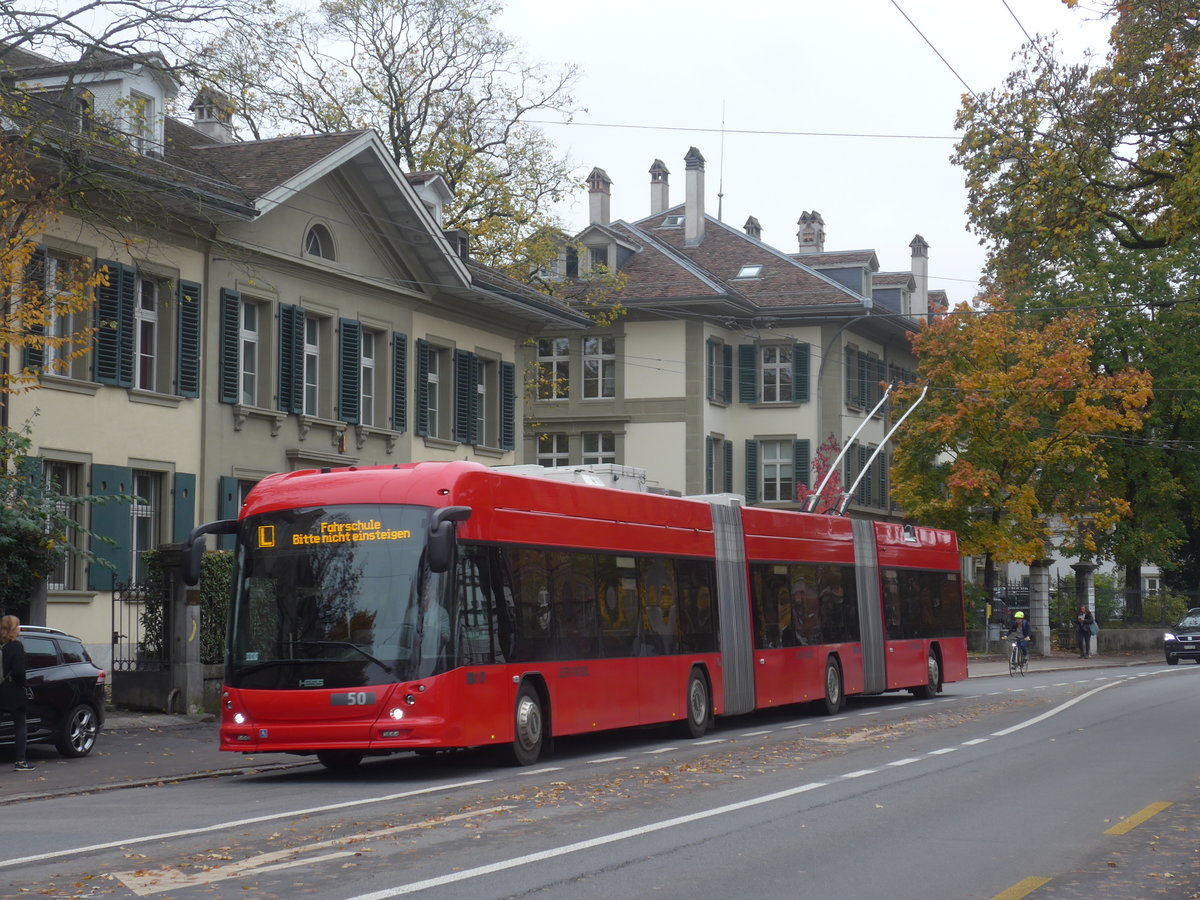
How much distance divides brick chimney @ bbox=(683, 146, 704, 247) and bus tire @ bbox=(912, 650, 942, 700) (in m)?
33.9

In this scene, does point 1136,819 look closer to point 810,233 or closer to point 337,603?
point 337,603

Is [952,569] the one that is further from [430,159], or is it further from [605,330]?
[605,330]

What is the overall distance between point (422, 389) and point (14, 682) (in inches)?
768

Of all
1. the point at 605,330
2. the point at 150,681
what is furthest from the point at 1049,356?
the point at 150,681

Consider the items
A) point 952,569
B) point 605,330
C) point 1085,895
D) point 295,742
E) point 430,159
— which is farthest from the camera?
point 605,330

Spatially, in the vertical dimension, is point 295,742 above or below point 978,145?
below

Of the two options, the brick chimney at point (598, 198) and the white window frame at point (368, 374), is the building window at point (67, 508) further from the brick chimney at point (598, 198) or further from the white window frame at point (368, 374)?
the brick chimney at point (598, 198)

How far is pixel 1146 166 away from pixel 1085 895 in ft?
49.5

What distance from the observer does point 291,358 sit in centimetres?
3130

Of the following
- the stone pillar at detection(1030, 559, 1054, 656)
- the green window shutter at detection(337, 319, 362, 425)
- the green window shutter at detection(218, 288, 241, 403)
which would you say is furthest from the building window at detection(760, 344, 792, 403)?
the green window shutter at detection(218, 288, 241, 403)

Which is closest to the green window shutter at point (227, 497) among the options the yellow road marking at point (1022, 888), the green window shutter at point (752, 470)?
the yellow road marking at point (1022, 888)

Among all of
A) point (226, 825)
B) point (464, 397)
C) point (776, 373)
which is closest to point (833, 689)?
point (464, 397)

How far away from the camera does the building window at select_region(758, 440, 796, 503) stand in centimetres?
5762

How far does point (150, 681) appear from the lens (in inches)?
922
